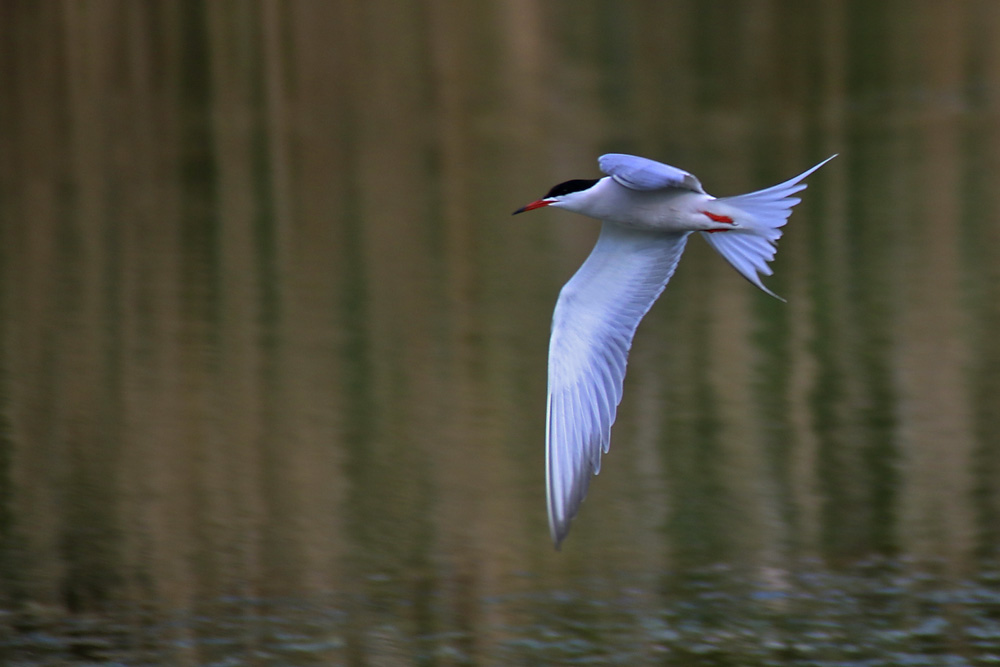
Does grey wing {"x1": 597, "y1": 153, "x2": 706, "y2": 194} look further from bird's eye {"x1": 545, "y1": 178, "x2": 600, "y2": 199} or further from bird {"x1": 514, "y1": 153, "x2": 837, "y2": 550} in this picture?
bird's eye {"x1": 545, "y1": 178, "x2": 600, "y2": 199}

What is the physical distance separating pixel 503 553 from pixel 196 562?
158 centimetres

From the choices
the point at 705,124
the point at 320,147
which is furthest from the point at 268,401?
the point at 705,124

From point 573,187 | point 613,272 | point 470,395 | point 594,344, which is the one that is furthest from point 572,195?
point 470,395

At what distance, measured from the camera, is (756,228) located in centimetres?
581

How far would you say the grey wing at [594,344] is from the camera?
19.3 ft

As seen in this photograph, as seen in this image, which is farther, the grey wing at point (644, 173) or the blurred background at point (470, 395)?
the blurred background at point (470, 395)

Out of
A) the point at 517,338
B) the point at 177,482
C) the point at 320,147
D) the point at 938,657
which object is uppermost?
the point at 320,147

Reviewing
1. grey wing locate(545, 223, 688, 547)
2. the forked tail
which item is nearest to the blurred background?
grey wing locate(545, 223, 688, 547)

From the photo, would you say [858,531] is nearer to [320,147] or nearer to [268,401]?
[268,401]

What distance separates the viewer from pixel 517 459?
9250 mm

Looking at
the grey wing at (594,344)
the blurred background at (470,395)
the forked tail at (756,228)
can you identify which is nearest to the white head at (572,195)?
the grey wing at (594,344)

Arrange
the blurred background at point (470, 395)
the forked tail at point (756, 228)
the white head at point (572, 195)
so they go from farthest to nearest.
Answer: the blurred background at point (470, 395) < the white head at point (572, 195) < the forked tail at point (756, 228)

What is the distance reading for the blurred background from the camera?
7.39 meters

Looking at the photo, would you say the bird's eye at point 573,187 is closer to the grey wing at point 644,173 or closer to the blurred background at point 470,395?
the grey wing at point 644,173
